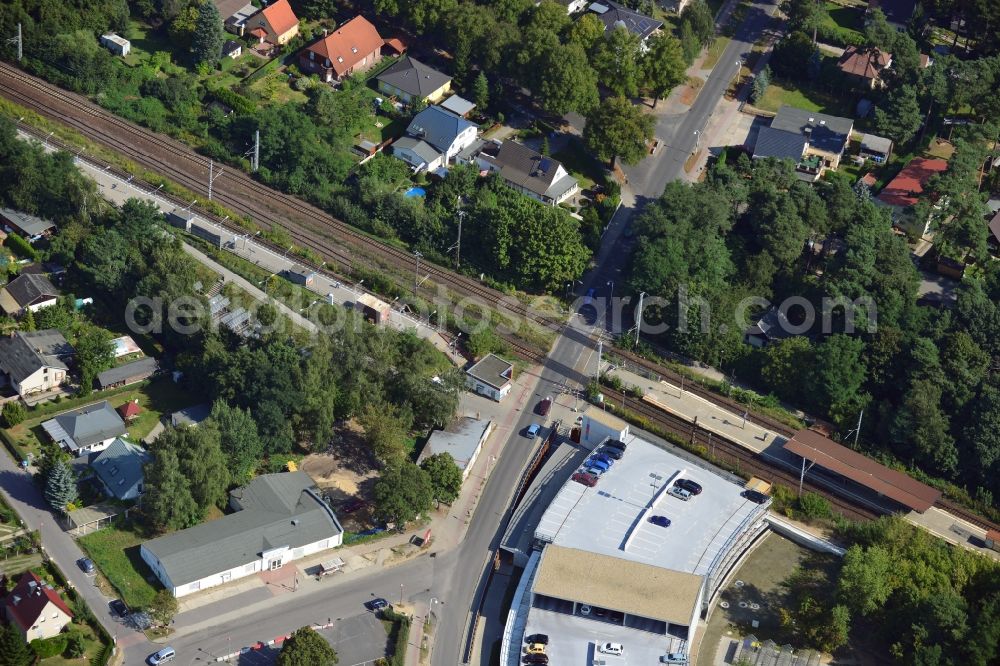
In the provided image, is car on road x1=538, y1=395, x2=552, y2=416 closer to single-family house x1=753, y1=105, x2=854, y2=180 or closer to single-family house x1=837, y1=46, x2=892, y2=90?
single-family house x1=753, y1=105, x2=854, y2=180

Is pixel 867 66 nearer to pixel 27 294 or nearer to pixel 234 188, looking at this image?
pixel 234 188

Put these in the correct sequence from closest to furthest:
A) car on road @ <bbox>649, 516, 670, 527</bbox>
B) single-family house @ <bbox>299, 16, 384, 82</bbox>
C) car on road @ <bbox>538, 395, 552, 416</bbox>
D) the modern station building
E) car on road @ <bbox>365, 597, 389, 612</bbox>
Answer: the modern station building
car on road @ <bbox>365, 597, 389, 612</bbox>
car on road @ <bbox>649, 516, 670, 527</bbox>
car on road @ <bbox>538, 395, 552, 416</bbox>
single-family house @ <bbox>299, 16, 384, 82</bbox>

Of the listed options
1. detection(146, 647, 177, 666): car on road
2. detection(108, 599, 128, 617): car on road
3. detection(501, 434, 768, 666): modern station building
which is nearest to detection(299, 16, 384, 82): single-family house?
detection(501, 434, 768, 666): modern station building

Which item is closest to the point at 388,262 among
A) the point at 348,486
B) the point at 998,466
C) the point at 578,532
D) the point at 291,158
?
the point at 291,158

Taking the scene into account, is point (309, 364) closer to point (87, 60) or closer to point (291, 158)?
point (291, 158)

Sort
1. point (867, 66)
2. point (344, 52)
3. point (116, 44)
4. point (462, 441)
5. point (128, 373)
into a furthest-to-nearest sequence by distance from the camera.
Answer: point (867, 66), point (344, 52), point (116, 44), point (128, 373), point (462, 441)

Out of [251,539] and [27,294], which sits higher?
[27,294]

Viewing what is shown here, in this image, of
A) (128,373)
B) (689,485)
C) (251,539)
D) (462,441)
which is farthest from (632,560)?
(128,373)
